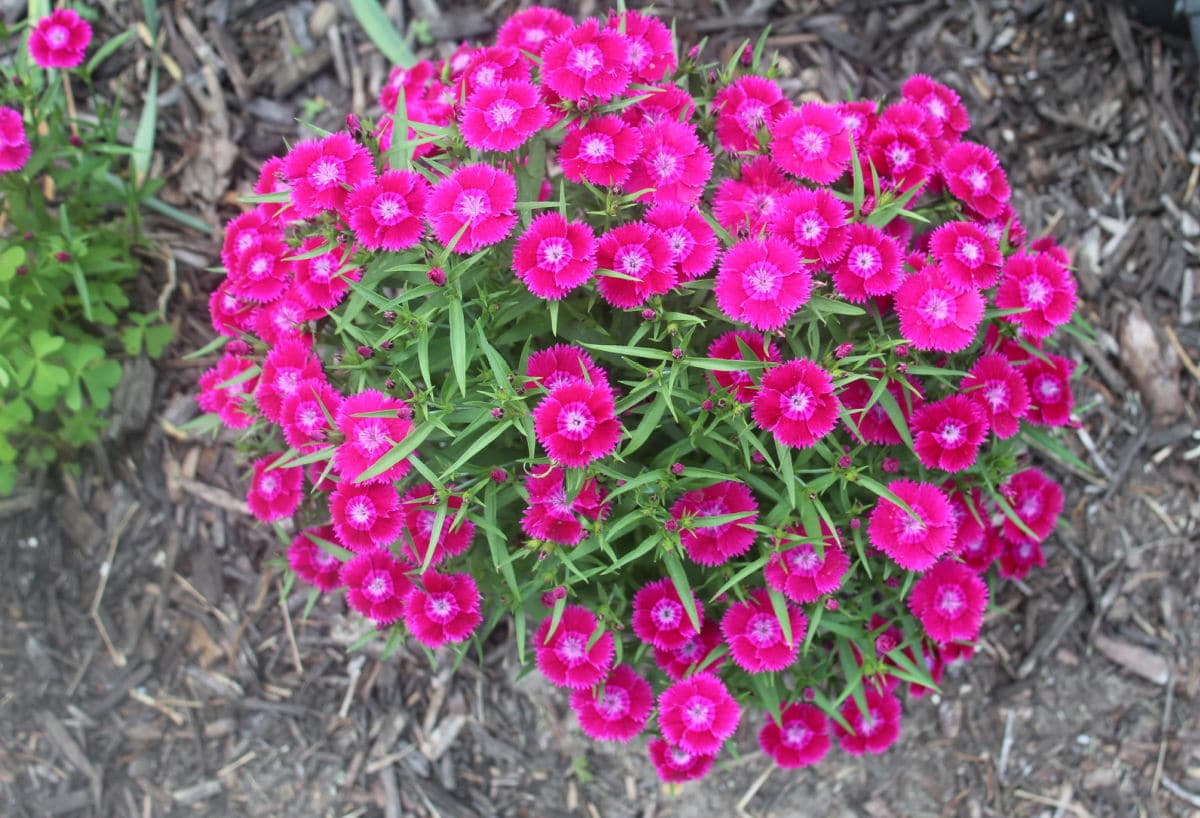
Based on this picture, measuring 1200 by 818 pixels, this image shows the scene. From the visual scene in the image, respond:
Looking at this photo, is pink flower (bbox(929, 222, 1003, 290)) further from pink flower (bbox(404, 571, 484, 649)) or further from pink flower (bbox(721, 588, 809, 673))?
pink flower (bbox(404, 571, 484, 649))

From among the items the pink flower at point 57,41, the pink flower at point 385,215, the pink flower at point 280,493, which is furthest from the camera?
the pink flower at point 57,41

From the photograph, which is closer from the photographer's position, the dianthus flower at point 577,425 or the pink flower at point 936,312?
the dianthus flower at point 577,425

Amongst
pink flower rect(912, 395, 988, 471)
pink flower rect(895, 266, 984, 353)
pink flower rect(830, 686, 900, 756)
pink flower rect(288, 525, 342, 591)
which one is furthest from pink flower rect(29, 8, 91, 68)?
pink flower rect(830, 686, 900, 756)

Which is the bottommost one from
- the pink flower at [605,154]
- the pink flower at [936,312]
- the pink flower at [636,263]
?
the pink flower at [936,312]

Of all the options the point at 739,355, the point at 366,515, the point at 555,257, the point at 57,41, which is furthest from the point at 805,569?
the point at 57,41

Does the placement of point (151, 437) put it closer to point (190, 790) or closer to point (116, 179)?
point (116, 179)

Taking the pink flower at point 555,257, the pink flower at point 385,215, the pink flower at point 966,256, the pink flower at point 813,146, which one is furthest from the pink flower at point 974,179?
the pink flower at point 385,215

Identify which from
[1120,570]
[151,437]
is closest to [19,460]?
[151,437]

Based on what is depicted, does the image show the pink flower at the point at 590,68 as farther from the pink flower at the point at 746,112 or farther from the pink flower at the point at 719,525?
the pink flower at the point at 719,525
